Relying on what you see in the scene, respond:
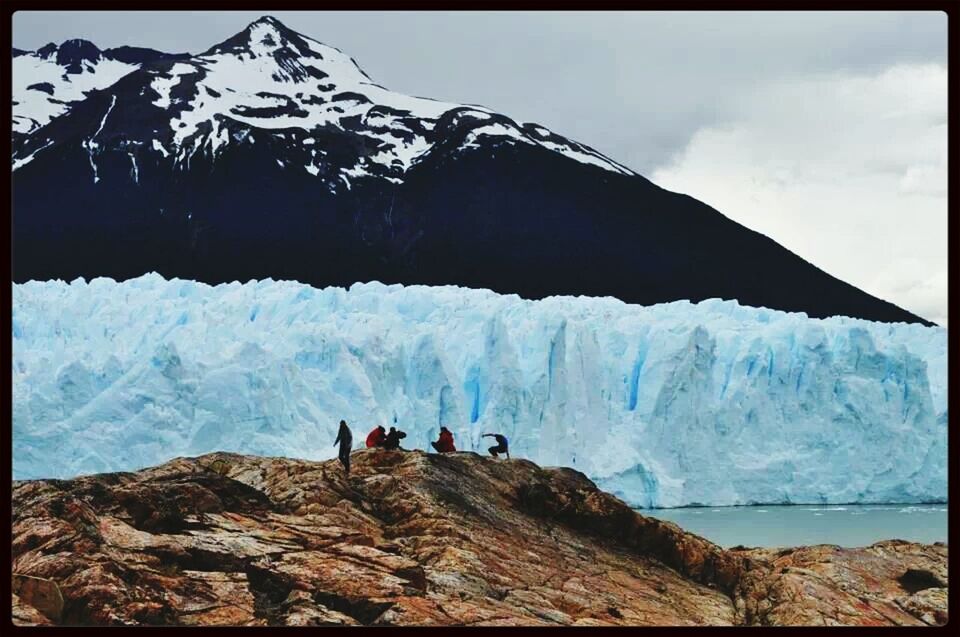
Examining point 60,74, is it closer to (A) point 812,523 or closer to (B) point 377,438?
(A) point 812,523

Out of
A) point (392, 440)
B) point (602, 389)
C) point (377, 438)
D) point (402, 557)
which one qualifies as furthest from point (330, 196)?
point (402, 557)

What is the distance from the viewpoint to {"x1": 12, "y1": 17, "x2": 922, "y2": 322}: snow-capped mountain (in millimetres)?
42188

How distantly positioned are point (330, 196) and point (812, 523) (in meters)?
28.8

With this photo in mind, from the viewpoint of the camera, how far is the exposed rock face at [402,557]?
7.13 meters

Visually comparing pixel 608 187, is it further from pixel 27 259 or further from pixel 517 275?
pixel 27 259

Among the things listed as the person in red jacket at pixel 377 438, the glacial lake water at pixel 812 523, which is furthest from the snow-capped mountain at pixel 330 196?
the person in red jacket at pixel 377 438

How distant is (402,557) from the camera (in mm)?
7969

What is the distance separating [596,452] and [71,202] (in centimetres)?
2862

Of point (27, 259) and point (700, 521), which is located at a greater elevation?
point (27, 259)

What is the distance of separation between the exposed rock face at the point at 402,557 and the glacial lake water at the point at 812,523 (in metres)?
8.16

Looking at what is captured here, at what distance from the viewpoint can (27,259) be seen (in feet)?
132

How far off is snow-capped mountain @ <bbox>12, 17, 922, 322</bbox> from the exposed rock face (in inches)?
1230

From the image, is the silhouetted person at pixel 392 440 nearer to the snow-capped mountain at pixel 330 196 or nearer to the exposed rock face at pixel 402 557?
the exposed rock face at pixel 402 557
